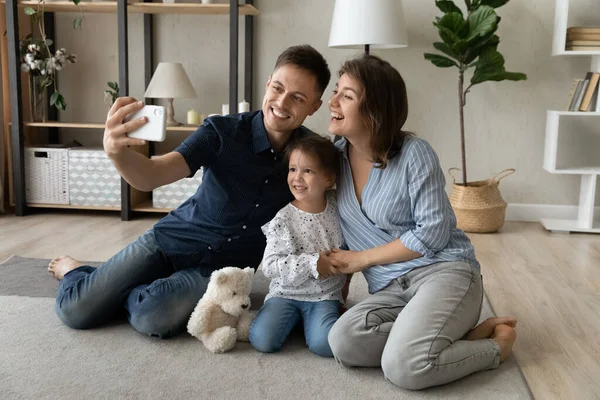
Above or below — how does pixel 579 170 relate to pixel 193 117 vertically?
below

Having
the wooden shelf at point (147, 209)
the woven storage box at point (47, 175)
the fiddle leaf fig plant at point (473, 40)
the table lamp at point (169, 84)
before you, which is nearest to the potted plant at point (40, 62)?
the woven storage box at point (47, 175)

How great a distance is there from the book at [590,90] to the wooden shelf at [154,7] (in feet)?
5.86

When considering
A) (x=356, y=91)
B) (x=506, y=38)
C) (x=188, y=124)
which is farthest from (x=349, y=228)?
(x=506, y=38)

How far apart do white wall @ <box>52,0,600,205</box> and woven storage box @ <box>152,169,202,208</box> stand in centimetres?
45

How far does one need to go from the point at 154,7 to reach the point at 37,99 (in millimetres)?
901

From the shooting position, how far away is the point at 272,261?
1834mm

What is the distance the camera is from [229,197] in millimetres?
1914

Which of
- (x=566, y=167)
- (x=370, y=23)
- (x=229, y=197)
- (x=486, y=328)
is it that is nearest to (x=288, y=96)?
(x=229, y=197)

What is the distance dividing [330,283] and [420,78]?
223 cm

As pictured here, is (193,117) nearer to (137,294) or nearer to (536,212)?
(137,294)

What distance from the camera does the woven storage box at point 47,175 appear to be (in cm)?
363

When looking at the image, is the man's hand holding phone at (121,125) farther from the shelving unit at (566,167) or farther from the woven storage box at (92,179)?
the shelving unit at (566,167)

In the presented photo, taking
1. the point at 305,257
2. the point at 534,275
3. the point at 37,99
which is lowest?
the point at 534,275

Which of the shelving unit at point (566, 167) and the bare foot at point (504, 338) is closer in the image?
the bare foot at point (504, 338)
